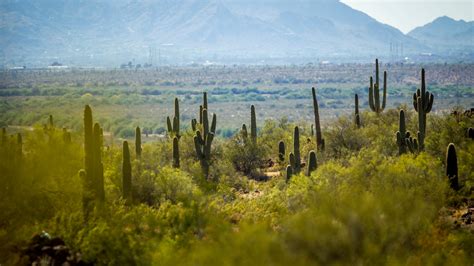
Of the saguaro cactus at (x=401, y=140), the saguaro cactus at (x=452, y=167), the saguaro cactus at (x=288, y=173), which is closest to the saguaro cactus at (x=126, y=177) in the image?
the saguaro cactus at (x=288, y=173)

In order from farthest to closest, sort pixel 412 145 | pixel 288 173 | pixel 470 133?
pixel 470 133, pixel 412 145, pixel 288 173

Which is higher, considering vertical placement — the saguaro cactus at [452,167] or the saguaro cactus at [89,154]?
the saguaro cactus at [89,154]

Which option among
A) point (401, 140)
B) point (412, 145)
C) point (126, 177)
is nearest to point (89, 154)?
point (126, 177)

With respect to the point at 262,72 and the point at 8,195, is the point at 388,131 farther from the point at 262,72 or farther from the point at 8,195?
the point at 262,72

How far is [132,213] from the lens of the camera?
18344 mm

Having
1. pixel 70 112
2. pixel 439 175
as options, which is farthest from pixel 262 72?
pixel 439 175

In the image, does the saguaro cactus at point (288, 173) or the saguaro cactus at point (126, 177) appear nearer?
the saguaro cactus at point (126, 177)

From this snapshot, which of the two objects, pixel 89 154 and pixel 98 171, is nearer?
pixel 98 171

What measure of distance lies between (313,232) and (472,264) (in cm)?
316

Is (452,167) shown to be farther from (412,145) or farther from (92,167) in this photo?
(92,167)

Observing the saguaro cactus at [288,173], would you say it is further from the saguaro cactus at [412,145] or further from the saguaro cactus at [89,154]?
the saguaro cactus at [89,154]

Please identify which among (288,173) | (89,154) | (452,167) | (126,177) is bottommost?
(288,173)

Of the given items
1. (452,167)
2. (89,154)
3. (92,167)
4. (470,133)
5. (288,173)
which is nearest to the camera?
(92,167)

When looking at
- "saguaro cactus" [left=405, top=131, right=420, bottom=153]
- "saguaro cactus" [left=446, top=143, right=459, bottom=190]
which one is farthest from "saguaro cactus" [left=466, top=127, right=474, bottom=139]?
"saguaro cactus" [left=446, top=143, right=459, bottom=190]
